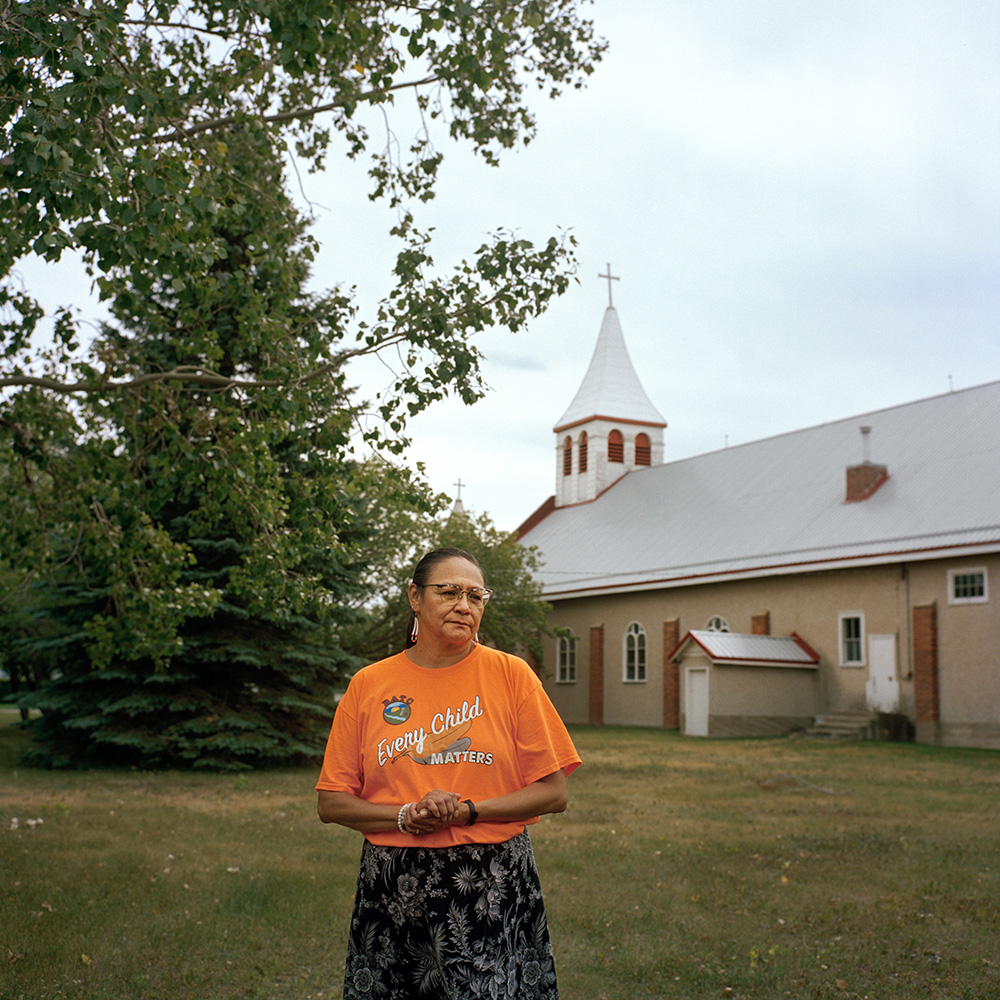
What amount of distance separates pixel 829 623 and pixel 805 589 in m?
1.27

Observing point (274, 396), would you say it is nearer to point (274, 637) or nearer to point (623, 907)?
point (623, 907)

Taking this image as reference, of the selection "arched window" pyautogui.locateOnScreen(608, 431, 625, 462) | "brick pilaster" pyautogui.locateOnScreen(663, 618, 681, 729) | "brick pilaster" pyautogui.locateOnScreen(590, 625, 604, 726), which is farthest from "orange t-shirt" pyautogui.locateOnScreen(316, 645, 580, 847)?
"arched window" pyautogui.locateOnScreen(608, 431, 625, 462)

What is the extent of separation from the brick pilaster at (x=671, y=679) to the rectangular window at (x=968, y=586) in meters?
8.57

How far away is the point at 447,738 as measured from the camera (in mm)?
3373

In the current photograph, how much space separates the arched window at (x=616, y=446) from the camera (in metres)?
45.2

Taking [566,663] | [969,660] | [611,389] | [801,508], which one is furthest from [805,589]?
[611,389]

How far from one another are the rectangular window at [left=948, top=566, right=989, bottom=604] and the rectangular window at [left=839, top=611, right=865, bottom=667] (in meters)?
2.68

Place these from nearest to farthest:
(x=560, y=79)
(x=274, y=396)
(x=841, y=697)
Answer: (x=274, y=396)
(x=560, y=79)
(x=841, y=697)

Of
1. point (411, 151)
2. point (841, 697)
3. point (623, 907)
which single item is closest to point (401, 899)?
point (623, 907)

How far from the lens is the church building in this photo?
2569 cm

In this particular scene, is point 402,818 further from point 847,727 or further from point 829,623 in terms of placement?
point 829,623

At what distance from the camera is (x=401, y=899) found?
3.35 metres

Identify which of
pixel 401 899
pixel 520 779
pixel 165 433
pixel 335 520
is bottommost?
pixel 401 899

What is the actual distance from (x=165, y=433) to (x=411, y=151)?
380cm
